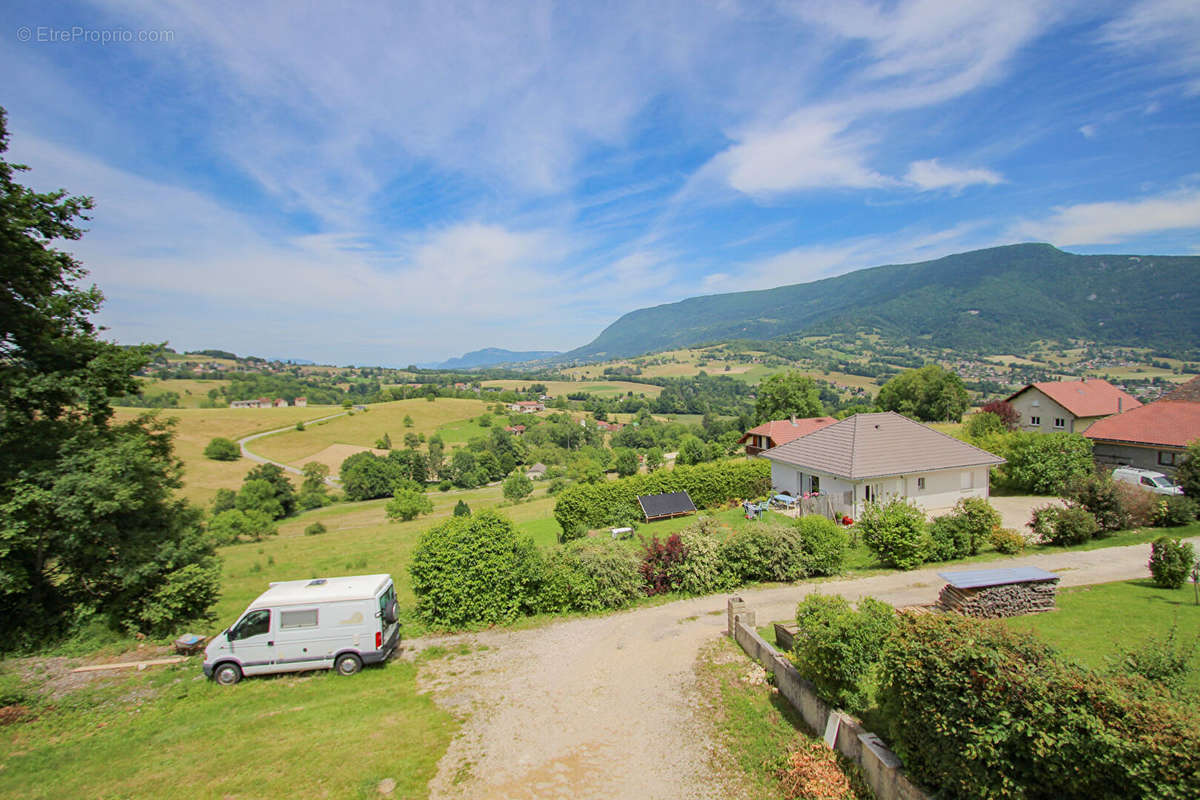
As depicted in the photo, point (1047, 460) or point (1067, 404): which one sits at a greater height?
point (1067, 404)

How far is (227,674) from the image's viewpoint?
404 inches

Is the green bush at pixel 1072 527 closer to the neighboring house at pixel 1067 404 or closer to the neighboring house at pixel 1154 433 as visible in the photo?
the neighboring house at pixel 1154 433

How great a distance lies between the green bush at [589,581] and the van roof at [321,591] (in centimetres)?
444

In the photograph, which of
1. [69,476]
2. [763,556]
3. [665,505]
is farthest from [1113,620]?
[69,476]

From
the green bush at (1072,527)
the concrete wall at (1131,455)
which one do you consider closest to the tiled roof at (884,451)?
the green bush at (1072,527)

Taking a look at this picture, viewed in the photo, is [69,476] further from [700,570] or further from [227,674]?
[700,570]

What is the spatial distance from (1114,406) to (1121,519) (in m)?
29.8

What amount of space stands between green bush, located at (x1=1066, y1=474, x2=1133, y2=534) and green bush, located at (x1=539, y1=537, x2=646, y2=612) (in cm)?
1548

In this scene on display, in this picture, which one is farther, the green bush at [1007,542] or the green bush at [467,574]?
the green bush at [1007,542]

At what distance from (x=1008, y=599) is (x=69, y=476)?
2158 cm

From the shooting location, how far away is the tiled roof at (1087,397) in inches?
1442

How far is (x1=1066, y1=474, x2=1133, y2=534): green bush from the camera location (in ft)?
54.0

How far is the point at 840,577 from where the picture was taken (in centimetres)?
1479

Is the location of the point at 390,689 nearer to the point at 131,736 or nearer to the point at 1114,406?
the point at 131,736
